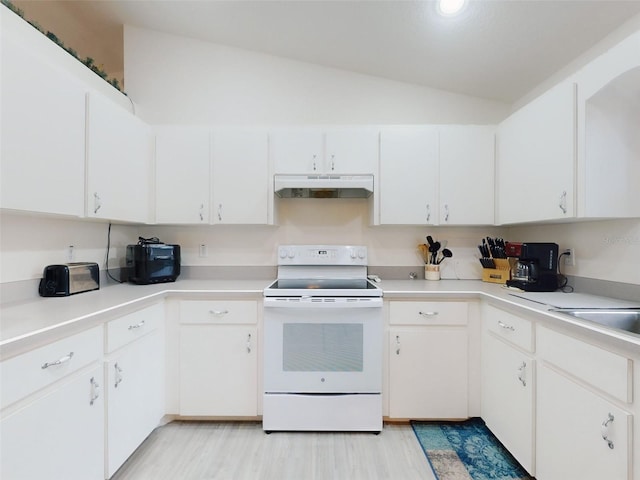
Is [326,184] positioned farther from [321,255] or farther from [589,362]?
[589,362]

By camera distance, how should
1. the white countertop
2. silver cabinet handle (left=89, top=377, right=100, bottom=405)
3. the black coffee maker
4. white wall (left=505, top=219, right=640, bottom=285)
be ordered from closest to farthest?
the white countertop, silver cabinet handle (left=89, top=377, right=100, bottom=405), white wall (left=505, top=219, right=640, bottom=285), the black coffee maker

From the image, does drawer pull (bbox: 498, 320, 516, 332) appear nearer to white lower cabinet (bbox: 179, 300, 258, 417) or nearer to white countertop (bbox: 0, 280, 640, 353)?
white countertop (bbox: 0, 280, 640, 353)

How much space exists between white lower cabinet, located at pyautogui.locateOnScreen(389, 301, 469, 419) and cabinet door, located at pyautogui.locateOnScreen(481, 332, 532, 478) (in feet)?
0.45

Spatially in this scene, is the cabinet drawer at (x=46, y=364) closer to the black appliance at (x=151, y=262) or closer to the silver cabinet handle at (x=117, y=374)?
the silver cabinet handle at (x=117, y=374)

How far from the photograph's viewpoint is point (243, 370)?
198 centimetres

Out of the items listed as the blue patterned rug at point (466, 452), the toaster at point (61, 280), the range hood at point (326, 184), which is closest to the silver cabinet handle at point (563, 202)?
the range hood at point (326, 184)

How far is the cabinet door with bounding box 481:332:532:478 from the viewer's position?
1509 millimetres

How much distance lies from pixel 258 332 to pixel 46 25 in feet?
9.09

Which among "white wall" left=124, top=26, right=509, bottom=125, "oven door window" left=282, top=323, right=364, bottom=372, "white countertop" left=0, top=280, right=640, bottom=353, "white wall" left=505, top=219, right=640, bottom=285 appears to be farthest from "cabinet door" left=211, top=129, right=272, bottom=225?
"white wall" left=505, top=219, right=640, bottom=285

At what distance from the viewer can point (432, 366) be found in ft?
6.48

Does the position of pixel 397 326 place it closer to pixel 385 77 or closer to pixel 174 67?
pixel 385 77

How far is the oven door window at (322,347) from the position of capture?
6.30 ft

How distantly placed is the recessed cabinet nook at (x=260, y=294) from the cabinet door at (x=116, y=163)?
11 mm

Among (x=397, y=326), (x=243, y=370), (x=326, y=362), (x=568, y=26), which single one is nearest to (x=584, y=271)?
(x=397, y=326)
